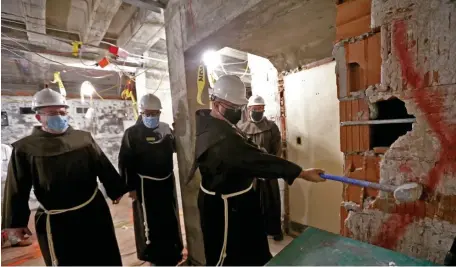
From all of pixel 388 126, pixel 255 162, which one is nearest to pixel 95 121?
pixel 255 162

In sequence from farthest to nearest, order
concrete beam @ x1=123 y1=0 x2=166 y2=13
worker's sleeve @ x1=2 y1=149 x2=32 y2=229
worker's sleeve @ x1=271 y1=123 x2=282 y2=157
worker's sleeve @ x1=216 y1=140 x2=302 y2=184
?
worker's sleeve @ x1=271 y1=123 x2=282 y2=157, concrete beam @ x1=123 y1=0 x2=166 y2=13, worker's sleeve @ x1=2 y1=149 x2=32 y2=229, worker's sleeve @ x1=216 y1=140 x2=302 y2=184

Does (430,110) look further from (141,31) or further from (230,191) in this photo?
(141,31)

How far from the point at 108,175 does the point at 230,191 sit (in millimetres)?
1092

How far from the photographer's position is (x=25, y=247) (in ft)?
8.82

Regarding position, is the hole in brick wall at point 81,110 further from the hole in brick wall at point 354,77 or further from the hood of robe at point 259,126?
the hole in brick wall at point 354,77

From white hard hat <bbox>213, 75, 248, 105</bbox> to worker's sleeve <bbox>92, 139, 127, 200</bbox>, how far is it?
1.10 m

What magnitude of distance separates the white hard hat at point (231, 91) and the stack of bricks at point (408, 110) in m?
0.57

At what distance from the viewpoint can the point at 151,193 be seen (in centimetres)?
200

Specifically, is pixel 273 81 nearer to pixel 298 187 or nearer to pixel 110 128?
pixel 298 187

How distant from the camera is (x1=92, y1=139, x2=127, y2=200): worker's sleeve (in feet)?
5.65

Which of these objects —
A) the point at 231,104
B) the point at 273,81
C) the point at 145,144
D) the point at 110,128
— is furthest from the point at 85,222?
the point at 110,128

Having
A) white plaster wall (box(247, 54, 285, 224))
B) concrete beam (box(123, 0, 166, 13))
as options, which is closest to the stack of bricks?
concrete beam (box(123, 0, 166, 13))

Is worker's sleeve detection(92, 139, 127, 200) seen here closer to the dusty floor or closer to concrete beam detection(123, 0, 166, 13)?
the dusty floor

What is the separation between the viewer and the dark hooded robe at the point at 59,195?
147 centimetres
